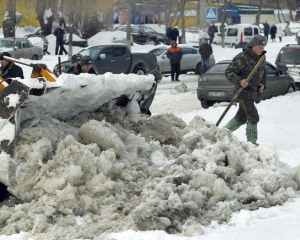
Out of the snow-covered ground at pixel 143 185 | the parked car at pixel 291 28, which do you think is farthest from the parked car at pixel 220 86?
the parked car at pixel 291 28

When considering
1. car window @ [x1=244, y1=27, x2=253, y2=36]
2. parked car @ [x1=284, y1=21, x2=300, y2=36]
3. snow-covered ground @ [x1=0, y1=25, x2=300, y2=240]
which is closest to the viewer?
snow-covered ground @ [x1=0, y1=25, x2=300, y2=240]

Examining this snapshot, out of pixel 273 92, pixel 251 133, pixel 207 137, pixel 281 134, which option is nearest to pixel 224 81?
pixel 273 92

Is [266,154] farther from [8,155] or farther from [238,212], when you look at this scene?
[8,155]

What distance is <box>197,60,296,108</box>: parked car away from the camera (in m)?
17.5

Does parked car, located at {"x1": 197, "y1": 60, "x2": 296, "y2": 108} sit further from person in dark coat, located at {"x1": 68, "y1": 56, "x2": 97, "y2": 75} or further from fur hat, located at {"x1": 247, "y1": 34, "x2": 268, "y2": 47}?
fur hat, located at {"x1": 247, "y1": 34, "x2": 268, "y2": 47}

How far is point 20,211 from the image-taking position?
626 cm

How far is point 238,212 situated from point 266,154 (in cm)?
141

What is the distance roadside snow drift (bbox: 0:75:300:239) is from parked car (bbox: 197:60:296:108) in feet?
32.2

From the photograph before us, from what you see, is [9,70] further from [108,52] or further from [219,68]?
[108,52]

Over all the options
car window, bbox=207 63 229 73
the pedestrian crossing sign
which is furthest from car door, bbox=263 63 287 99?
the pedestrian crossing sign

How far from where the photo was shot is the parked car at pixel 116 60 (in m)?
24.5

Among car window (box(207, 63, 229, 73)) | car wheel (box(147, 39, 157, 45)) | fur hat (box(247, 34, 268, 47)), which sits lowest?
car wheel (box(147, 39, 157, 45))

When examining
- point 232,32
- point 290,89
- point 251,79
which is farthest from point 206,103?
point 232,32

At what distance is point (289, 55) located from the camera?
22719mm
